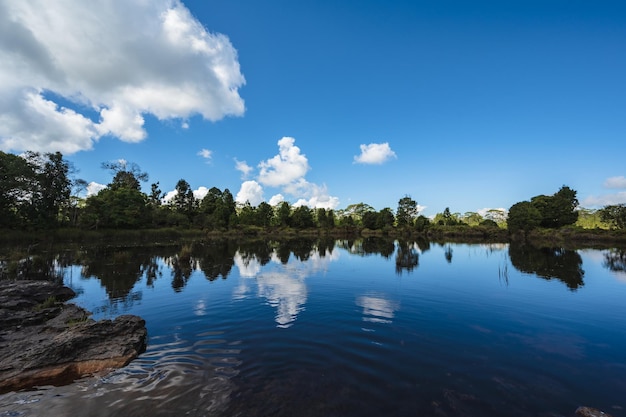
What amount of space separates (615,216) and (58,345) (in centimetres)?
11656

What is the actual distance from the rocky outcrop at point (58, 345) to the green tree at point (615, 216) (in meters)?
110

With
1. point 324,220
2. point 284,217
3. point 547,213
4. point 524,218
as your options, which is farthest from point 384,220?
point 547,213

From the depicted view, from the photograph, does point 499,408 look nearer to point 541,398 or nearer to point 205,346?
point 541,398

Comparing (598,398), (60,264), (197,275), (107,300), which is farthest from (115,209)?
(598,398)

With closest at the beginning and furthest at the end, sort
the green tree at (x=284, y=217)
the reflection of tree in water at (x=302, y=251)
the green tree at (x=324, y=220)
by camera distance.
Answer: the reflection of tree in water at (x=302, y=251), the green tree at (x=324, y=220), the green tree at (x=284, y=217)

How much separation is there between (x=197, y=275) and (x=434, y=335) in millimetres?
17768

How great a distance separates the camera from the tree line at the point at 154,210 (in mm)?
48875

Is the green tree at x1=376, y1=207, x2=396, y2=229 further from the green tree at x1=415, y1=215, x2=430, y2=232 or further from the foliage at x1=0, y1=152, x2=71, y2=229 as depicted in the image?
the foliage at x1=0, y1=152, x2=71, y2=229

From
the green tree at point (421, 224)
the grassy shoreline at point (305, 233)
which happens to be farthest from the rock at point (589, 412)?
the green tree at point (421, 224)

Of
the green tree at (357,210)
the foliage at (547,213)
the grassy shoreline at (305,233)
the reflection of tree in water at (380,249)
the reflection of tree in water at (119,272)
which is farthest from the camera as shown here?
the green tree at (357,210)

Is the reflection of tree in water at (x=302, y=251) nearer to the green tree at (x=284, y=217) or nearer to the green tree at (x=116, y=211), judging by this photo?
the green tree at (x=116, y=211)

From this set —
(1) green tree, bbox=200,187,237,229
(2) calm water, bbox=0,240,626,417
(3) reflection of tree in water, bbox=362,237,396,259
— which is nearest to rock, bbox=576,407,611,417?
(2) calm water, bbox=0,240,626,417

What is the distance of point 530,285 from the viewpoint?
1944 centimetres

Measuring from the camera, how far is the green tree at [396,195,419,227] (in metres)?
114
